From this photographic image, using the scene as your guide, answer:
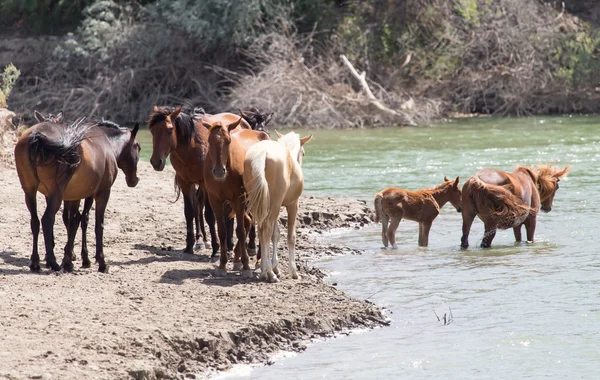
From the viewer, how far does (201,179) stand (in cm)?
1067

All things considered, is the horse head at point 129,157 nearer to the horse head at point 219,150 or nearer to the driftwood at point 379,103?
the horse head at point 219,150

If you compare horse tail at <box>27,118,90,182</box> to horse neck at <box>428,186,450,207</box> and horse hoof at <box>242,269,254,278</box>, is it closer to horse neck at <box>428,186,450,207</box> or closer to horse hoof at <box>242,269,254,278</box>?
horse hoof at <box>242,269,254,278</box>

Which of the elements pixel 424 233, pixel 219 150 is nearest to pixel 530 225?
pixel 424 233

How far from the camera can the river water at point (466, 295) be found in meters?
7.32

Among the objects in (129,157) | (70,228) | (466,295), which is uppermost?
(129,157)

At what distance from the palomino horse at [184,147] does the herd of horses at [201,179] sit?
11 millimetres

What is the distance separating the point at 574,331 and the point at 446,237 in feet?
15.9

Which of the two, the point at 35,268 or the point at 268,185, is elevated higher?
the point at 268,185

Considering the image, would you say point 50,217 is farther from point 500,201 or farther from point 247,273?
A: point 500,201

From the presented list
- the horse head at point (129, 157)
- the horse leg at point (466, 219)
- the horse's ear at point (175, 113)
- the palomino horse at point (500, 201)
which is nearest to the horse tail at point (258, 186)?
the horse's ear at point (175, 113)

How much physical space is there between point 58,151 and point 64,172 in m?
0.24

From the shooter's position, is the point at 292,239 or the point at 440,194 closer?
the point at 292,239

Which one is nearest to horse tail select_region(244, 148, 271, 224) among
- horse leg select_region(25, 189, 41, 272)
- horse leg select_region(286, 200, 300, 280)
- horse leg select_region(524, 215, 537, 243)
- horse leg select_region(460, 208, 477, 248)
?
horse leg select_region(286, 200, 300, 280)

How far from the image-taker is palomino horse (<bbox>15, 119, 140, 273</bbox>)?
891 cm
